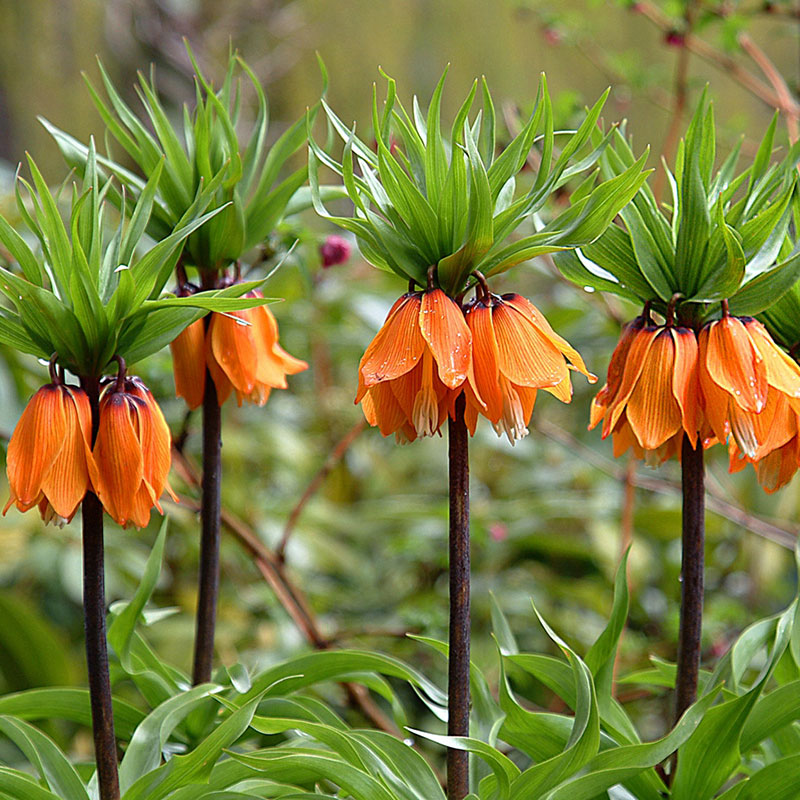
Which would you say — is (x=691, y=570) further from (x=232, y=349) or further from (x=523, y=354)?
(x=232, y=349)

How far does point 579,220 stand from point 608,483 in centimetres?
169

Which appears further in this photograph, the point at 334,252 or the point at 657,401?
the point at 334,252

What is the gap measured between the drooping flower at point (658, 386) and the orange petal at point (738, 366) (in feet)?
0.05

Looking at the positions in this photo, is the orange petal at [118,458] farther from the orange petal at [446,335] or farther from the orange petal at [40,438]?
the orange petal at [446,335]

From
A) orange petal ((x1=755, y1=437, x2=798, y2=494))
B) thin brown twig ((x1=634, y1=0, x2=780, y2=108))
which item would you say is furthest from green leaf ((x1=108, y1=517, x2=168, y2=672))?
thin brown twig ((x1=634, y1=0, x2=780, y2=108))

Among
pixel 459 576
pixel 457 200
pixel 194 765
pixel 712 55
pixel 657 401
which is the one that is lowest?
pixel 194 765

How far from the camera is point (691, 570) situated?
59 centimetres

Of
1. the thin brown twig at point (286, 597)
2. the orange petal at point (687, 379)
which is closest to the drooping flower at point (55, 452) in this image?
the orange petal at point (687, 379)

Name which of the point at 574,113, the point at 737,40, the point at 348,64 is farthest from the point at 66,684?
the point at 348,64

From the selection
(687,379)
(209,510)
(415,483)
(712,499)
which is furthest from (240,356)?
(415,483)

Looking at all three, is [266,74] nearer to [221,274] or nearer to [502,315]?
[221,274]

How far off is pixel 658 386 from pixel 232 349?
0.32 m

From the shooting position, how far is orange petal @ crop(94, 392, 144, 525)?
562 mm

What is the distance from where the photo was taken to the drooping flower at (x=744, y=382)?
549 mm
